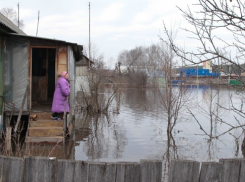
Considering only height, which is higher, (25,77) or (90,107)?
(25,77)

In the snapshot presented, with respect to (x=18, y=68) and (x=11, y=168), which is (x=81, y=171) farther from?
(x=18, y=68)

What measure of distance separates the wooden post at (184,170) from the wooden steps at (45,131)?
6673 millimetres

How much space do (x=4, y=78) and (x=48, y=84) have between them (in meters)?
5.64

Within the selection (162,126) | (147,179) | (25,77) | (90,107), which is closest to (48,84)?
(90,107)

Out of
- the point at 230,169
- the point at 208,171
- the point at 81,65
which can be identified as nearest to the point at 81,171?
the point at 208,171

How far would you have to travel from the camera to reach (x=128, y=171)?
3.92 meters

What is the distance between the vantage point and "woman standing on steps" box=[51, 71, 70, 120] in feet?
33.8

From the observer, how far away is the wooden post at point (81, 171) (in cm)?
396

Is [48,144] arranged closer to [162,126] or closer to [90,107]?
[162,126]

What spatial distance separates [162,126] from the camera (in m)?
15.0

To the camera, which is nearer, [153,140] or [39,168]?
[39,168]

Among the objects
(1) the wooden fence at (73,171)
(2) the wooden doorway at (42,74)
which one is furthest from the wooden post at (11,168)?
(2) the wooden doorway at (42,74)

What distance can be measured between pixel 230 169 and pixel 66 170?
225cm

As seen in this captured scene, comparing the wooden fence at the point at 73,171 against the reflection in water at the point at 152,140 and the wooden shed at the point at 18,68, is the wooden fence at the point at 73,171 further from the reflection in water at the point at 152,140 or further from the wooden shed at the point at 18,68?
the wooden shed at the point at 18,68
